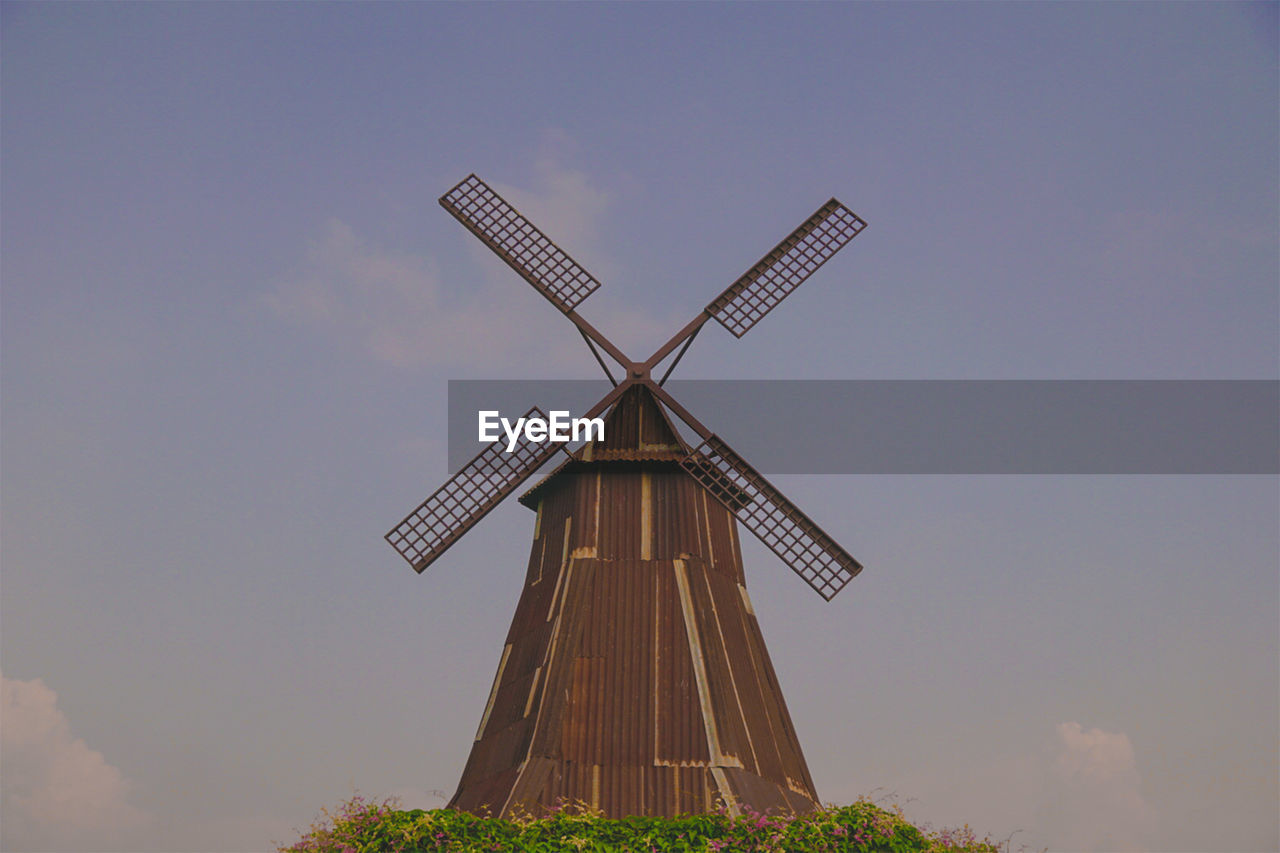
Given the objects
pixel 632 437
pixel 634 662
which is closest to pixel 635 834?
pixel 634 662

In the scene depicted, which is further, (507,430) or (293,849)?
(507,430)

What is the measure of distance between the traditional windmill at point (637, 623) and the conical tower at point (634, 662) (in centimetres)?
3

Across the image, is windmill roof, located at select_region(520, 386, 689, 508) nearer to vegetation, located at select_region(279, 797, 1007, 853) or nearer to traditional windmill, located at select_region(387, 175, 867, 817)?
traditional windmill, located at select_region(387, 175, 867, 817)

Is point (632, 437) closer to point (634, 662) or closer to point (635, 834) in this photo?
point (634, 662)

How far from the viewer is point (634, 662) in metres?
21.0

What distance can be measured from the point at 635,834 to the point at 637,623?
4940 mm

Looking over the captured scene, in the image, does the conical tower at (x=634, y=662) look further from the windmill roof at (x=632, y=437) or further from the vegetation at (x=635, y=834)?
the vegetation at (x=635, y=834)

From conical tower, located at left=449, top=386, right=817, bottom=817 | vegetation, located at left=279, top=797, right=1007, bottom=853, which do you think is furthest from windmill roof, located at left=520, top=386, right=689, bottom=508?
vegetation, located at left=279, top=797, right=1007, bottom=853

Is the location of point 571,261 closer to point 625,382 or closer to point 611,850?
point 625,382

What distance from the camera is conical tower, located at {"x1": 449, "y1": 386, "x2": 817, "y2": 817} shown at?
65.2 ft

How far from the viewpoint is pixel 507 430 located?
920 inches

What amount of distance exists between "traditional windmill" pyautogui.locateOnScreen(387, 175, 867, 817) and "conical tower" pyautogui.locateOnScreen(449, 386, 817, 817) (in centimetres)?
3

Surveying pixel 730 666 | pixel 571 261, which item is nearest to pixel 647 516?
pixel 730 666

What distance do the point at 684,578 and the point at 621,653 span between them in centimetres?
168
